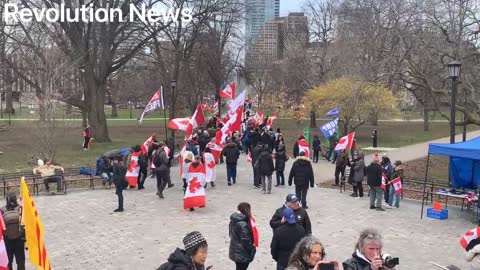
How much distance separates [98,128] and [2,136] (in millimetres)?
9357

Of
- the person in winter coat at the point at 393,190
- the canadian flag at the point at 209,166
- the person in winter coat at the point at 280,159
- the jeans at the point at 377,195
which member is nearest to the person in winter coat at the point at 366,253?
the jeans at the point at 377,195

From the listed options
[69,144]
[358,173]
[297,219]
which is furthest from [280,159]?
[69,144]

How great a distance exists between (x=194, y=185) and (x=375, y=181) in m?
4.90

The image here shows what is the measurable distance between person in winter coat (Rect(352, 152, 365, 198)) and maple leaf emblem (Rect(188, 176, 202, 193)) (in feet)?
16.4

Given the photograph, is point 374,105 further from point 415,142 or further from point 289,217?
point 289,217

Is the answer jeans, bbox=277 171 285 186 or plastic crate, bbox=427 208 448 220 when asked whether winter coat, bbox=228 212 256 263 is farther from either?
jeans, bbox=277 171 285 186

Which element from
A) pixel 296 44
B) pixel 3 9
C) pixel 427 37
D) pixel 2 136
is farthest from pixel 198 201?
pixel 296 44

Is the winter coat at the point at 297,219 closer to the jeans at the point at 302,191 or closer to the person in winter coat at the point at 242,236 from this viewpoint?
the person in winter coat at the point at 242,236

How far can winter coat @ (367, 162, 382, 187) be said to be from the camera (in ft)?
45.8

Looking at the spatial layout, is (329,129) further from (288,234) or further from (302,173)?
(288,234)

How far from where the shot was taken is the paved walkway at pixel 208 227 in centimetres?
1022

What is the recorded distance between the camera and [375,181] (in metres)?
14.1

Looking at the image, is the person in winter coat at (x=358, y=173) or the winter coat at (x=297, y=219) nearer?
the winter coat at (x=297, y=219)

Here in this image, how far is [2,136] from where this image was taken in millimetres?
38500
